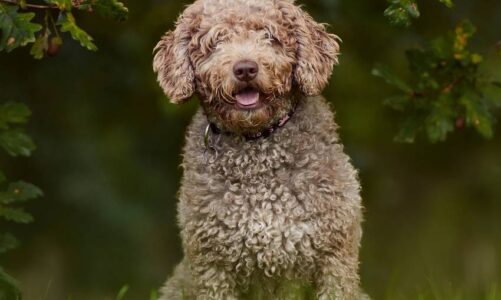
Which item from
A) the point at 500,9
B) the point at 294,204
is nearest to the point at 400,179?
the point at 500,9

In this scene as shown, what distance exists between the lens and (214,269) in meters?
4.95

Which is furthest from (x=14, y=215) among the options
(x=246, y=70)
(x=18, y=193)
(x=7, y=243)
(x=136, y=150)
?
(x=136, y=150)

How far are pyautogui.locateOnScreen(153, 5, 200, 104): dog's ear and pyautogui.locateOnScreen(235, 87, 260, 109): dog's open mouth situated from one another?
0.85 ft

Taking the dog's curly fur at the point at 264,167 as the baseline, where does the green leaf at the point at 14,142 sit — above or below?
below

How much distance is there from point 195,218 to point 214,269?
0.22 metres

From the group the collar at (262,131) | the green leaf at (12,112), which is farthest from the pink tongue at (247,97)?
the green leaf at (12,112)

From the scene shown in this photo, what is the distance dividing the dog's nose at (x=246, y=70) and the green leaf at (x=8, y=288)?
1.34 meters

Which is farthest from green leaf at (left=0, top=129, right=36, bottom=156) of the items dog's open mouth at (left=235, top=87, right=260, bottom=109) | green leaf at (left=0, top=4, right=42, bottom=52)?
dog's open mouth at (left=235, top=87, right=260, bottom=109)

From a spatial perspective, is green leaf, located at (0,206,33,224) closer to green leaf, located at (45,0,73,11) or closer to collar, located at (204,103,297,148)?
collar, located at (204,103,297,148)

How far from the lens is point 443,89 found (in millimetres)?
5688

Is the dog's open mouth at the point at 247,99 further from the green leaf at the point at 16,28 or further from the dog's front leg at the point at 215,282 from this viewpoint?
the green leaf at the point at 16,28

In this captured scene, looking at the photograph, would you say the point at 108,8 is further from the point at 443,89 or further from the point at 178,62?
the point at 443,89

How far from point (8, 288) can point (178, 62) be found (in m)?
1.19

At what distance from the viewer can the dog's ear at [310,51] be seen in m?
4.76
